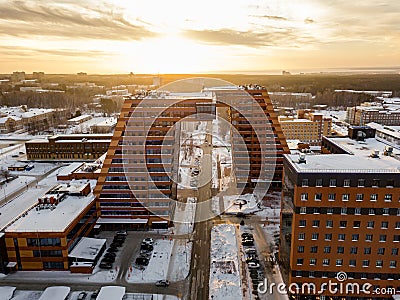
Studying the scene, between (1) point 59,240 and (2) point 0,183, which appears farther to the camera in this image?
(2) point 0,183

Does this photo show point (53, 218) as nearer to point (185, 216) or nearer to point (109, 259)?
point (109, 259)

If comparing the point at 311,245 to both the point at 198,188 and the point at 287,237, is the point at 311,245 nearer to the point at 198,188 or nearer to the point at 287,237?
the point at 287,237

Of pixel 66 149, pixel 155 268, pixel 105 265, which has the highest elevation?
pixel 66 149

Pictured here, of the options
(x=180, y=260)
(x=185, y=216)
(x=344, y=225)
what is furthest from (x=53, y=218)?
→ (x=344, y=225)

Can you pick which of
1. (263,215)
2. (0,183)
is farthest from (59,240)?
(0,183)

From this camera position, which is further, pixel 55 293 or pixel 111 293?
pixel 55 293

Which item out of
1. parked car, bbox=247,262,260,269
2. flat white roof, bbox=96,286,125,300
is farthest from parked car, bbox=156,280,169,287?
parked car, bbox=247,262,260,269

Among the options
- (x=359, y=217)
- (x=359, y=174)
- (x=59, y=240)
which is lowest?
(x=59, y=240)
